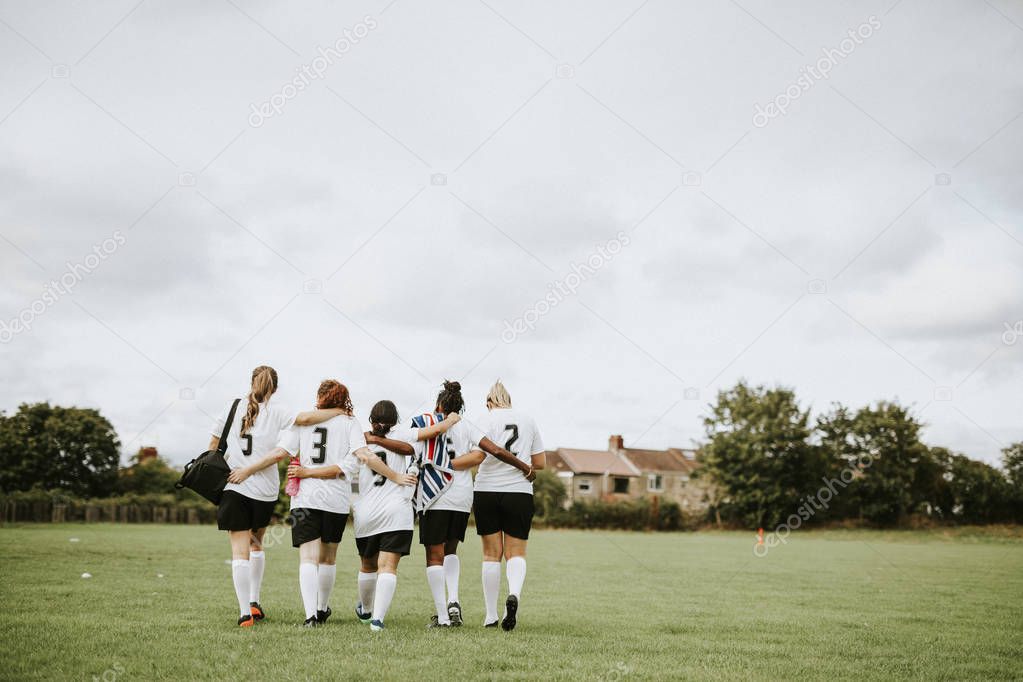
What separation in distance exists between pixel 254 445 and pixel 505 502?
8.22 ft

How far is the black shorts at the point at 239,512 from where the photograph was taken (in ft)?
24.2

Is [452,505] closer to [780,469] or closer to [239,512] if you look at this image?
[239,512]

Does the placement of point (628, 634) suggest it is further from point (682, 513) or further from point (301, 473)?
point (682, 513)

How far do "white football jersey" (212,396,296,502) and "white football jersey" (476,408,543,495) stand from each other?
1972 mm

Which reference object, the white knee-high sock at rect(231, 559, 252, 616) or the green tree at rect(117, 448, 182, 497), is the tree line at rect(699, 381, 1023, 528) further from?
the white knee-high sock at rect(231, 559, 252, 616)

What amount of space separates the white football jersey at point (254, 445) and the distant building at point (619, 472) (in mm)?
71831

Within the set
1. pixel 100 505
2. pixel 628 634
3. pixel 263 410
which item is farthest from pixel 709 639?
pixel 100 505

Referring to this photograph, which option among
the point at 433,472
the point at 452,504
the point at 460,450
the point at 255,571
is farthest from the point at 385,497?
the point at 255,571

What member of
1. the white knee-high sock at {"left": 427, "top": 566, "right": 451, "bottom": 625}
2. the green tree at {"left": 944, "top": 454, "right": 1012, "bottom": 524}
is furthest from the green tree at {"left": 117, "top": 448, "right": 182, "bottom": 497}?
the white knee-high sock at {"left": 427, "top": 566, "right": 451, "bottom": 625}

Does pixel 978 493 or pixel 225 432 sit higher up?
pixel 225 432

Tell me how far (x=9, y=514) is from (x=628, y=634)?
36701 millimetres

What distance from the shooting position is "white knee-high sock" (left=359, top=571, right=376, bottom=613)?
7.94 metres

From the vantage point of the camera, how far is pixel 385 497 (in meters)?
7.52

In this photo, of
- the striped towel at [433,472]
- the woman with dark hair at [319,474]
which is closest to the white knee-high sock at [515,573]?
the striped towel at [433,472]
